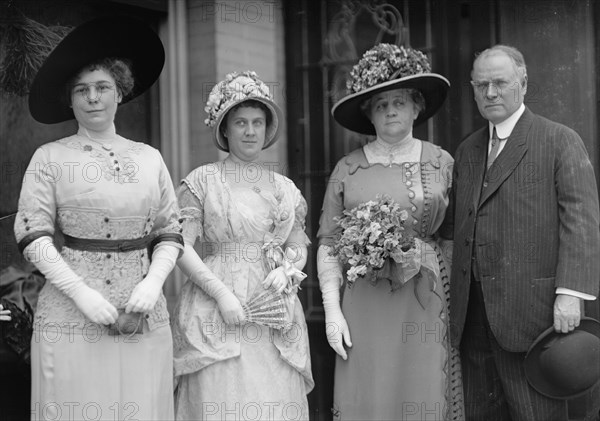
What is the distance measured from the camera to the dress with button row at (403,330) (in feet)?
14.2

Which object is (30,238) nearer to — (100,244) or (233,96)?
(100,244)

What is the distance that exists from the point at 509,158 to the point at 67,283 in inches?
80.7

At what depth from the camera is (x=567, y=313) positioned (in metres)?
3.89

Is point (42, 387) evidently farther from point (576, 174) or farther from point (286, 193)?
point (576, 174)

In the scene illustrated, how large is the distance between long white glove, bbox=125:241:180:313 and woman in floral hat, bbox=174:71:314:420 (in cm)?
22

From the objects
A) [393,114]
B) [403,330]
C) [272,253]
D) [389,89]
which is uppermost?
[389,89]

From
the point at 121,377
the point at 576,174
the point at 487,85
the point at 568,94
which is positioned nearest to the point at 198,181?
the point at 121,377

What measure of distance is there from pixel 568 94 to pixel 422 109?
1.17 metres

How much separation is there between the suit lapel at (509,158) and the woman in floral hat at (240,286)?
3.16ft

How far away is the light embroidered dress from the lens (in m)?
4.11

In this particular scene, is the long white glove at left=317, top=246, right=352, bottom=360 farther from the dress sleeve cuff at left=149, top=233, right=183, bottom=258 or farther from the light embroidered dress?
the dress sleeve cuff at left=149, top=233, right=183, bottom=258

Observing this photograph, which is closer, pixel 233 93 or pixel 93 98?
pixel 93 98

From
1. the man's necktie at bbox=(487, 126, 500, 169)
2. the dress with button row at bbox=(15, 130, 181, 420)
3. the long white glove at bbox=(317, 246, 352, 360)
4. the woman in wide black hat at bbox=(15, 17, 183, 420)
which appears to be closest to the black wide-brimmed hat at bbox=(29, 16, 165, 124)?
the woman in wide black hat at bbox=(15, 17, 183, 420)

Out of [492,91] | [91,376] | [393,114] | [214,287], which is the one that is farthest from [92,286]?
[492,91]
